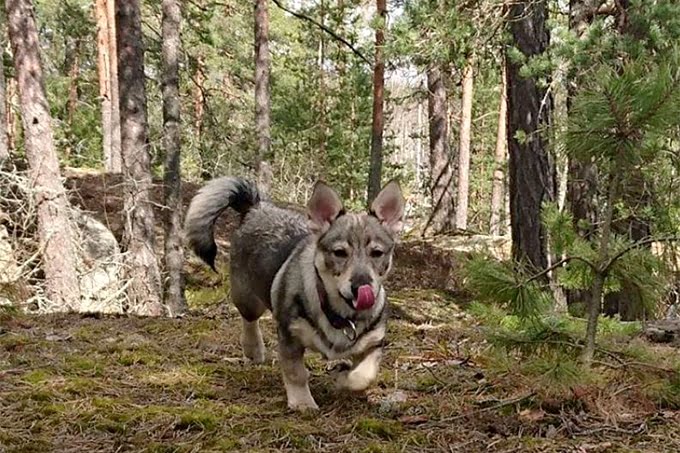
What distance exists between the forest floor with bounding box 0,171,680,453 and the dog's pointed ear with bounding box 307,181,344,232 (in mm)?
881

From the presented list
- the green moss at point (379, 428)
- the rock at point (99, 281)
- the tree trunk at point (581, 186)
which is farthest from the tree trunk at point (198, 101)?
the green moss at point (379, 428)

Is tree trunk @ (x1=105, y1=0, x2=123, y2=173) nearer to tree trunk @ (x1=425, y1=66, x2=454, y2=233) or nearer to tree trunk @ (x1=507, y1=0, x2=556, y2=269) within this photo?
tree trunk @ (x1=425, y1=66, x2=454, y2=233)

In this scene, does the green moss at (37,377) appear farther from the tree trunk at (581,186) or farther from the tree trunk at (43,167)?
the tree trunk at (581,186)

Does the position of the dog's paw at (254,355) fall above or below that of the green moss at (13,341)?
below

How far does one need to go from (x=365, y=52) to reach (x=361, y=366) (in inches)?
311

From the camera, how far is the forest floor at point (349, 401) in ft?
9.31

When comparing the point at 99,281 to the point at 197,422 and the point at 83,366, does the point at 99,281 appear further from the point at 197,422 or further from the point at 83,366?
the point at 197,422

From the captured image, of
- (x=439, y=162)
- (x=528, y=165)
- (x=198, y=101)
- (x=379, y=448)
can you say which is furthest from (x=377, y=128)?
(x=379, y=448)

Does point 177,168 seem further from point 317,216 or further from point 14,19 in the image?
point 317,216

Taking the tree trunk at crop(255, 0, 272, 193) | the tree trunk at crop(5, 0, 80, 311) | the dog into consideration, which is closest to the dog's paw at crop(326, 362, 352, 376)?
the dog

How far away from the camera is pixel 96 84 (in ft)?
91.4

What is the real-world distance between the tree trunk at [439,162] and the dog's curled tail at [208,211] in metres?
11.4

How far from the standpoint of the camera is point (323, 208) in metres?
3.92

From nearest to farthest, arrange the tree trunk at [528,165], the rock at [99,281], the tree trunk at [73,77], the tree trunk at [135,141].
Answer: the tree trunk at [528,165] < the rock at [99,281] < the tree trunk at [135,141] < the tree trunk at [73,77]
